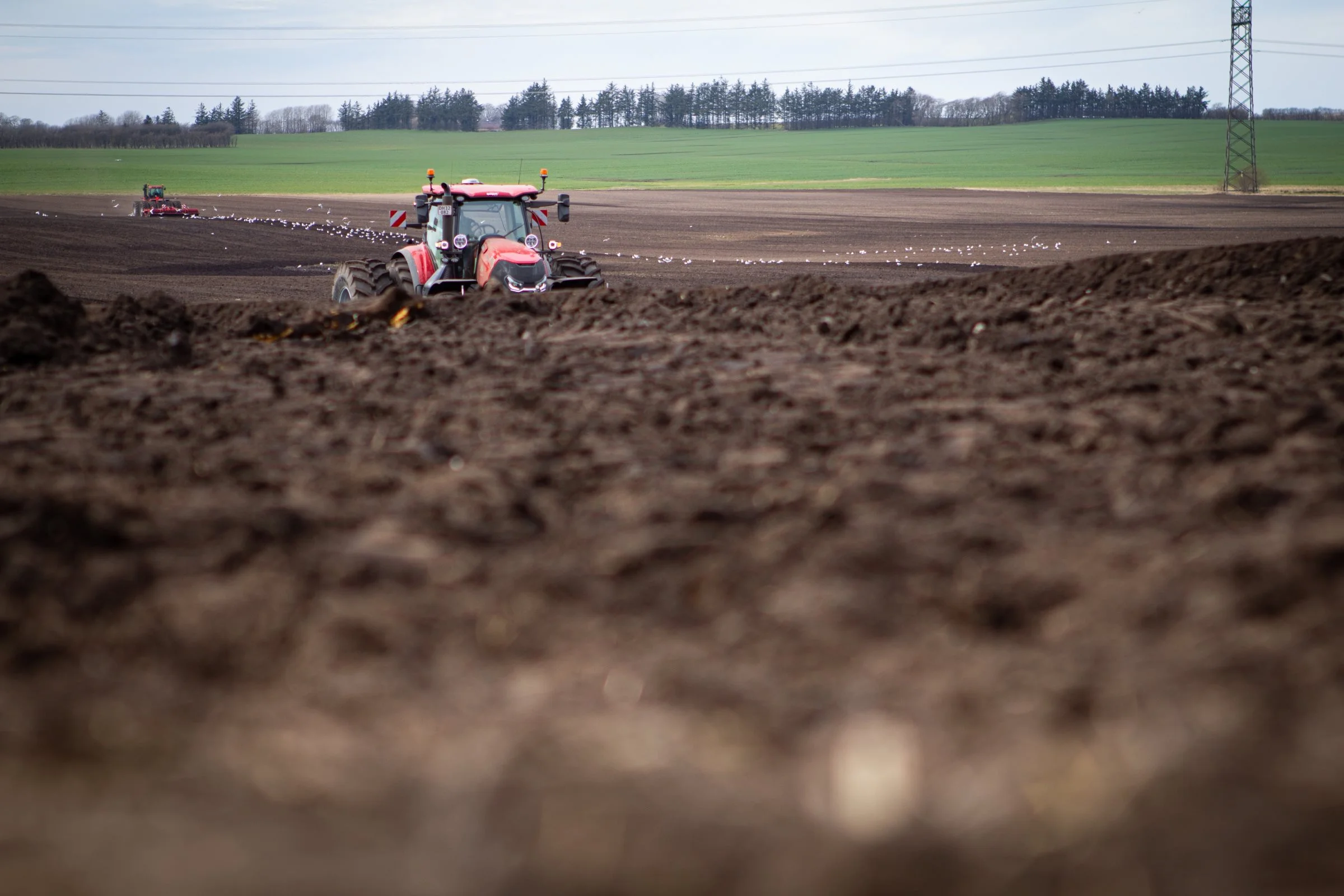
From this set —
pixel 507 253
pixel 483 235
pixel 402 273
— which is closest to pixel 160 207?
pixel 402 273

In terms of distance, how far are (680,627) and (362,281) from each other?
1185 cm

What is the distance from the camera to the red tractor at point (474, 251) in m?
14.2

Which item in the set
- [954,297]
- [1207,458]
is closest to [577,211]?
[954,297]

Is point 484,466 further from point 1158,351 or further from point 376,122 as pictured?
point 376,122

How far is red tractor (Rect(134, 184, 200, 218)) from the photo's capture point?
136 ft

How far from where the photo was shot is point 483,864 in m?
2.64

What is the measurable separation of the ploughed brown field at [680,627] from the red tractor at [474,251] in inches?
215

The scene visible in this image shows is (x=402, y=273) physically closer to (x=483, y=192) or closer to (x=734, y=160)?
(x=483, y=192)

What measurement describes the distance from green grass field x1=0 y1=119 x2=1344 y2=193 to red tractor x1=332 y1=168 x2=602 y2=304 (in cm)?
4269

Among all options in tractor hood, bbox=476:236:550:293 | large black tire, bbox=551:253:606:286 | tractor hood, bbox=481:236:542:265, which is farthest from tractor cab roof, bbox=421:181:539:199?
large black tire, bbox=551:253:606:286

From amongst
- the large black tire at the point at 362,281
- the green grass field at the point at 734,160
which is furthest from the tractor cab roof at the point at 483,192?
the green grass field at the point at 734,160

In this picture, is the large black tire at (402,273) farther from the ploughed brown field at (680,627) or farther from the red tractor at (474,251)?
the ploughed brown field at (680,627)

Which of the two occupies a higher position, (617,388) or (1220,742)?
(617,388)

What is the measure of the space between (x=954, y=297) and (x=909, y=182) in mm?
61971
